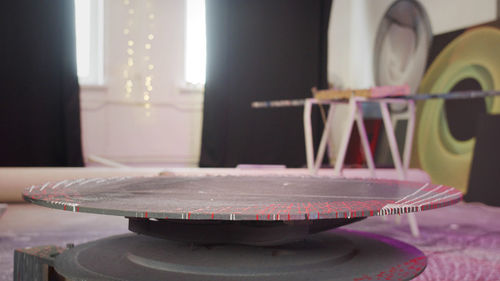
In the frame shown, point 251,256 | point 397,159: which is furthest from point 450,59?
A: point 251,256

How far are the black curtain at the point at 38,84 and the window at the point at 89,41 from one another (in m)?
0.36

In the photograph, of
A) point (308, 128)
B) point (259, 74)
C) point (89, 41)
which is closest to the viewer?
point (308, 128)

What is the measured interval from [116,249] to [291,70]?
3.56 meters

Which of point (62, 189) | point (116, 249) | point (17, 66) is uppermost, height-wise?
point (17, 66)

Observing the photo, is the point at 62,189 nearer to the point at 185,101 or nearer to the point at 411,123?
the point at 411,123

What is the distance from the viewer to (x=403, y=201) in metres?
0.75

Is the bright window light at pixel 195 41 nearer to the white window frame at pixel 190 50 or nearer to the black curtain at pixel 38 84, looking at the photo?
the white window frame at pixel 190 50

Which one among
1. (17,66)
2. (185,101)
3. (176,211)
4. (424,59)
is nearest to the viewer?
(176,211)

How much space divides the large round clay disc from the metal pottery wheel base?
97 millimetres

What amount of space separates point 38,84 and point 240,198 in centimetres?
338

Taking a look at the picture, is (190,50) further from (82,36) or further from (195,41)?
(82,36)

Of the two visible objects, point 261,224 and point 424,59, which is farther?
point 424,59

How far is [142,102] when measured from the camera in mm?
4180

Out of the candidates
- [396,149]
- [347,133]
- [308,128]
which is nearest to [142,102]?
[308,128]
